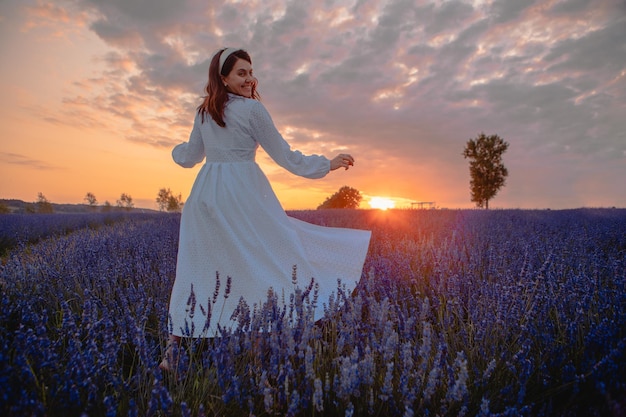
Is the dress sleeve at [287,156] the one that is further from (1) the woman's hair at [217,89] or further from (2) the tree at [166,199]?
(2) the tree at [166,199]

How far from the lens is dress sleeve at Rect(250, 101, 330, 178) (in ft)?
7.39

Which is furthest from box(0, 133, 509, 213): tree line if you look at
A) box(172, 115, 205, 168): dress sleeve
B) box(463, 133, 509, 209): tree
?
box(172, 115, 205, 168): dress sleeve

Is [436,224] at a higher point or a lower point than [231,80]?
lower

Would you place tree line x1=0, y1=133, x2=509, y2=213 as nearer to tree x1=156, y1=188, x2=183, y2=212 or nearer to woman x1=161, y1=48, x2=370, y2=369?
tree x1=156, y1=188, x2=183, y2=212

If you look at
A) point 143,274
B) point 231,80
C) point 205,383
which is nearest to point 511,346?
point 205,383

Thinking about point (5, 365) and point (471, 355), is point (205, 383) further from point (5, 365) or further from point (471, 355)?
point (471, 355)

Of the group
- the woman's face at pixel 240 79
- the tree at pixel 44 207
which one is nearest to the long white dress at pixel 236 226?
the woman's face at pixel 240 79

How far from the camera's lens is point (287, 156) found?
234 cm

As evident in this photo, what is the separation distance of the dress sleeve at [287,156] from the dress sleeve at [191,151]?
41cm

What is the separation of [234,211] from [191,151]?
0.62 meters

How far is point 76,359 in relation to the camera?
117 centimetres

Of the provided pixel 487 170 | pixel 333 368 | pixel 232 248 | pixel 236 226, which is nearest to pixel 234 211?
pixel 236 226

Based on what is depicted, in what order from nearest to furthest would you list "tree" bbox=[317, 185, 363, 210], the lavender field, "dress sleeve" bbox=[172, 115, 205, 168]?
the lavender field, "dress sleeve" bbox=[172, 115, 205, 168], "tree" bbox=[317, 185, 363, 210]

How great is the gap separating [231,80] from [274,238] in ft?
3.32
